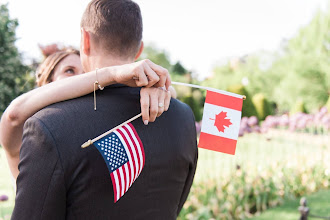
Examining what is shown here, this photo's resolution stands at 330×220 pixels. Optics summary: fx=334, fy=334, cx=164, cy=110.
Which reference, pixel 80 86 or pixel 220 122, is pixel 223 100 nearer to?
pixel 220 122

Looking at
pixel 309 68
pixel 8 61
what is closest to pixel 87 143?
pixel 8 61

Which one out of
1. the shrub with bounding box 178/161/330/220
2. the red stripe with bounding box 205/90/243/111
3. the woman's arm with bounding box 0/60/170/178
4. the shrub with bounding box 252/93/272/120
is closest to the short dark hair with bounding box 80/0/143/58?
the woman's arm with bounding box 0/60/170/178

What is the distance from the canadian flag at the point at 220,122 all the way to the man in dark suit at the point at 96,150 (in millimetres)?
113

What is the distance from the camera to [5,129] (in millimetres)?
1392

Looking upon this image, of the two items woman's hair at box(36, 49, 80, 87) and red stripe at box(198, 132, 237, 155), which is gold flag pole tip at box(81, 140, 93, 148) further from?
woman's hair at box(36, 49, 80, 87)

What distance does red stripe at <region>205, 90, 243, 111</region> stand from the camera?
159cm

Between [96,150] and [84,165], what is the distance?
7 cm

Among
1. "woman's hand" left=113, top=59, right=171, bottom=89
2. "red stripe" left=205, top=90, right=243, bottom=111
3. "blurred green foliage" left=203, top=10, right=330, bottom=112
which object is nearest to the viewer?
"woman's hand" left=113, top=59, right=171, bottom=89

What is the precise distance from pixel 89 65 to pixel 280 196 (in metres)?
4.94

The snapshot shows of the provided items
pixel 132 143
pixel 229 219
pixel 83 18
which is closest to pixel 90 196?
pixel 132 143

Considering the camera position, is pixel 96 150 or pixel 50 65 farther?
pixel 50 65

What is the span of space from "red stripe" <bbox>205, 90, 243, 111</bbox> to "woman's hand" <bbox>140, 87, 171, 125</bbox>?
0.41 meters

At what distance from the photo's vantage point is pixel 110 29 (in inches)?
50.1

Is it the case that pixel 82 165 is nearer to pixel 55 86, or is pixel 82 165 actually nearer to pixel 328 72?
pixel 55 86
